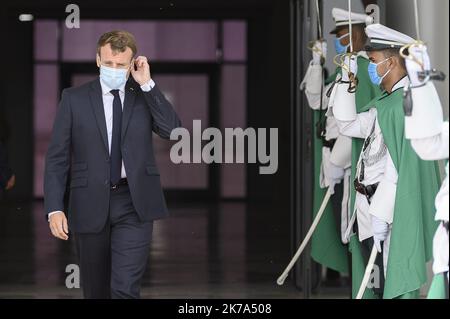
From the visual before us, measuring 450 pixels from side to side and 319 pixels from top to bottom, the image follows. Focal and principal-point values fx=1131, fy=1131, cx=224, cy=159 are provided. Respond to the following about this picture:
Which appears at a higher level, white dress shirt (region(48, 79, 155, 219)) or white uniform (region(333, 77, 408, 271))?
white dress shirt (region(48, 79, 155, 219))

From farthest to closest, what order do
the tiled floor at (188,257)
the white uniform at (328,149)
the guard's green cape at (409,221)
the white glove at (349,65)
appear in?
the tiled floor at (188,257), the white uniform at (328,149), the white glove at (349,65), the guard's green cape at (409,221)

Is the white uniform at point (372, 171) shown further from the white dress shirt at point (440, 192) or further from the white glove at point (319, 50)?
the white glove at point (319, 50)

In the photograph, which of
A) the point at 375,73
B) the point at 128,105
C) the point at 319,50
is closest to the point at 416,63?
the point at 375,73

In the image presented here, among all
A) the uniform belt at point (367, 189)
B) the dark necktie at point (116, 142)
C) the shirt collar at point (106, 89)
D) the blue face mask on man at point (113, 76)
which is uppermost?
the blue face mask on man at point (113, 76)

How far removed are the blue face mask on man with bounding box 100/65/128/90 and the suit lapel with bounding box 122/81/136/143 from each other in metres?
0.07

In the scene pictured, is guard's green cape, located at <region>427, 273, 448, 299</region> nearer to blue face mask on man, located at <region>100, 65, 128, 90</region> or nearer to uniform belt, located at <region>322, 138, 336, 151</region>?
blue face mask on man, located at <region>100, 65, 128, 90</region>

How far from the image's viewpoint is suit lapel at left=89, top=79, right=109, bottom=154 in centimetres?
465

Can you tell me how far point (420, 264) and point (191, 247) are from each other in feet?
17.4

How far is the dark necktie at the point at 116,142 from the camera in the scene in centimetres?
463

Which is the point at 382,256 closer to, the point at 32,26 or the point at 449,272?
the point at 449,272

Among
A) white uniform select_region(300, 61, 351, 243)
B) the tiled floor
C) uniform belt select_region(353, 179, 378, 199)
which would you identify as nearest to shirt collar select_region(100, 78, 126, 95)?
uniform belt select_region(353, 179, 378, 199)

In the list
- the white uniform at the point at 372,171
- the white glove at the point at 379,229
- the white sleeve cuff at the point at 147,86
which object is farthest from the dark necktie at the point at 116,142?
the white glove at the point at 379,229

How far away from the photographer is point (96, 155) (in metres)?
4.63

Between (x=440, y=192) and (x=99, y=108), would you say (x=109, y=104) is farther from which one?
(x=440, y=192)
